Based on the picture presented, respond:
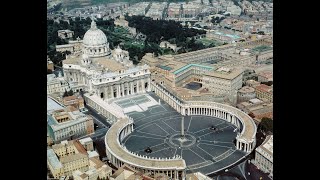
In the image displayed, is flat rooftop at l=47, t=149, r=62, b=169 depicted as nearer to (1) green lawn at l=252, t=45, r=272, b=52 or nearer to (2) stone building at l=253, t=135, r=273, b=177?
(2) stone building at l=253, t=135, r=273, b=177

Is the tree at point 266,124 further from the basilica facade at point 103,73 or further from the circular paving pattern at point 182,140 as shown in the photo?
the basilica facade at point 103,73

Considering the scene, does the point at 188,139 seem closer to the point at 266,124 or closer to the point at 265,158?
the point at 266,124

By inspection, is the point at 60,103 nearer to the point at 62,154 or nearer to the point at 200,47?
the point at 62,154

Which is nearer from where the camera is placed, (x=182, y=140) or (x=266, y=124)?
(x=182, y=140)

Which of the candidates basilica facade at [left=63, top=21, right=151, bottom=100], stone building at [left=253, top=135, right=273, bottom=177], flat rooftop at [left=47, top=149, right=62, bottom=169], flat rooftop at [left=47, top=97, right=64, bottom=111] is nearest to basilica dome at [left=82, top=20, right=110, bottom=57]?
basilica facade at [left=63, top=21, right=151, bottom=100]

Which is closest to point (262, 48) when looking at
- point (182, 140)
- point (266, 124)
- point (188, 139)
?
point (266, 124)
